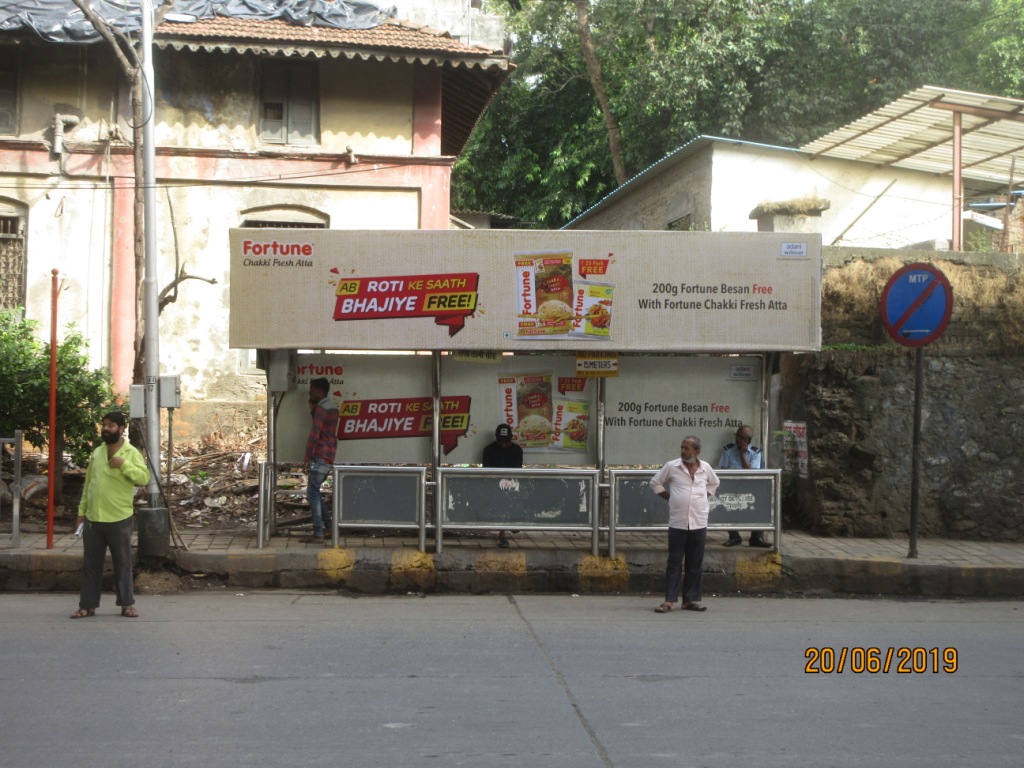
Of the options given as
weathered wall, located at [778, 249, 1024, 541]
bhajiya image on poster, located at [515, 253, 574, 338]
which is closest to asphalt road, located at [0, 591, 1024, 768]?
weathered wall, located at [778, 249, 1024, 541]

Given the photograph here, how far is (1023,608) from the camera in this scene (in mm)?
9656

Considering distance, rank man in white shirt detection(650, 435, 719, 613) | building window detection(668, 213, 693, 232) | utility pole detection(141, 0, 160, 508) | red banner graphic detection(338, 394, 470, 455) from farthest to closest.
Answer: building window detection(668, 213, 693, 232)
red banner graphic detection(338, 394, 470, 455)
utility pole detection(141, 0, 160, 508)
man in white shirt detection(650, 435, 719, 613)

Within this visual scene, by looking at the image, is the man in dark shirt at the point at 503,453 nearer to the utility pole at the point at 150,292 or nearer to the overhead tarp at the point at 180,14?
the utility pole at the point at 150,292

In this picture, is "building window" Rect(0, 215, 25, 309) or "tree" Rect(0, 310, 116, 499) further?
"building window" Rect(0, 215, 25, 309)

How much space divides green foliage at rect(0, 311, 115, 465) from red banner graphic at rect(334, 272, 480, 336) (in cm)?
391

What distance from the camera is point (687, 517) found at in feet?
29.5

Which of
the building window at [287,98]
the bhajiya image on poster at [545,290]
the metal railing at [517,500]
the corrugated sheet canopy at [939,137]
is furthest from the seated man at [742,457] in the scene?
the building window at [287,98]

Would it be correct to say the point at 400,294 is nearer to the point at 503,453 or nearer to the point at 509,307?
the point at 509,307

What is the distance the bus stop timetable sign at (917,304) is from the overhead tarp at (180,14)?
10892mm

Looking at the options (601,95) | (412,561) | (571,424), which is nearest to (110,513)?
(412,561)

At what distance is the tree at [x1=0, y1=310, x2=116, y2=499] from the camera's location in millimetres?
12133

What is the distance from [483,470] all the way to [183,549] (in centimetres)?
300

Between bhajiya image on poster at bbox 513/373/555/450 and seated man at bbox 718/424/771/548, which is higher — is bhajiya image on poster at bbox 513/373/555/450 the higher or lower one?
the higher one
